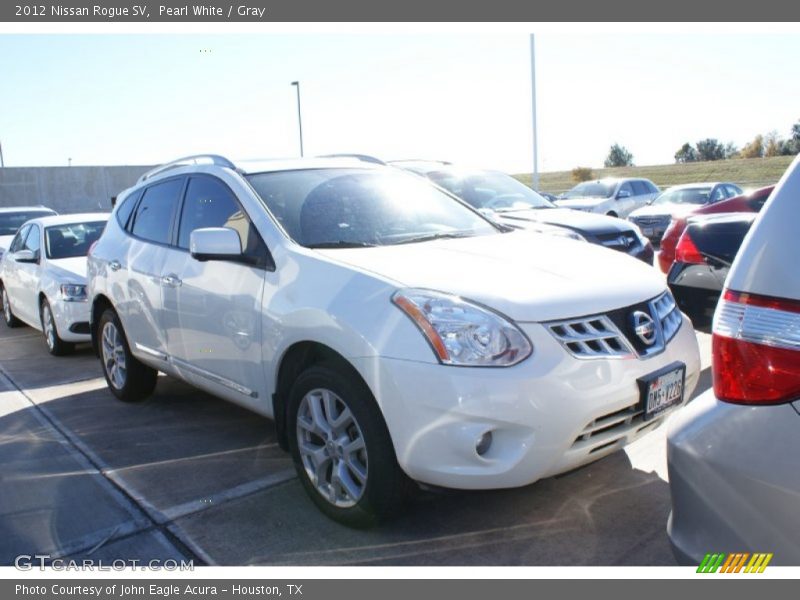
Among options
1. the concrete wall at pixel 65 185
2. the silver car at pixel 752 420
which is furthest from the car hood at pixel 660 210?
the concrete wall at pixel 65 185

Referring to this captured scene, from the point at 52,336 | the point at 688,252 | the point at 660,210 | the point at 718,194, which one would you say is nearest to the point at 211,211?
the point at 688,252

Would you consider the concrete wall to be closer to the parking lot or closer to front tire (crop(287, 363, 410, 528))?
the parking lot

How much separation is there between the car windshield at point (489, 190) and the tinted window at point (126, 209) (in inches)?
167

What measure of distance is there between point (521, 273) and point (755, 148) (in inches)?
2644

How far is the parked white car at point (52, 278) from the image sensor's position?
7.46m

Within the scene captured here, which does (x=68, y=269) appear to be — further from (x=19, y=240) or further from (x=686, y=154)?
(x=686, y=154)

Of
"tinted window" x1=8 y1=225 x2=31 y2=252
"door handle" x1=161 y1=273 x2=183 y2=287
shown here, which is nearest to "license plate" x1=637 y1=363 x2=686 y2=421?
"door handle" x1=161 y1=273 x2=183 y2=287

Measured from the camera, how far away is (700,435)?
200 centimetres

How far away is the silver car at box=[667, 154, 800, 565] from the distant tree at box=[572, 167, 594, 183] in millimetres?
52839

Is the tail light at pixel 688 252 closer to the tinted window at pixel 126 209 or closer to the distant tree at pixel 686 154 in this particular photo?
the tinted window at pixel 126 209

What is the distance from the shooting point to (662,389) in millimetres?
3154

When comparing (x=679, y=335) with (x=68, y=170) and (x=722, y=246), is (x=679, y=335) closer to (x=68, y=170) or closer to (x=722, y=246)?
(x=722, y=246)

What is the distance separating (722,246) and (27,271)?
7665 mm

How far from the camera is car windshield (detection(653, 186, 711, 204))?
57.4 ft
